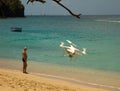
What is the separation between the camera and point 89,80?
623 inches

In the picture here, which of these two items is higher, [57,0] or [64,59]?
[57,0]

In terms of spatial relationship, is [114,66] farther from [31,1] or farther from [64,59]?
[31,1]

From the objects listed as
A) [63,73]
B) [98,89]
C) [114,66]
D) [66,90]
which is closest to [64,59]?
[114,66]

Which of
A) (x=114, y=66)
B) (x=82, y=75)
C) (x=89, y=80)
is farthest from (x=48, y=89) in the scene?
(x=114, y=66)

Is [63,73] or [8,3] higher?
[8,3]

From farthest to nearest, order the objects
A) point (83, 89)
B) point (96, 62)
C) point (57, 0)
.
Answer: point (96, 62) < point (83, 89) < point (57, 0)

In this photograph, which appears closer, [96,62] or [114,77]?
[114,77]

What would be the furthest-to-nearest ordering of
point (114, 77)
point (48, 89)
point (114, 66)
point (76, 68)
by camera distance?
point (114, 66) → point (76, 68) → point (114, 77) → point (48, 89)

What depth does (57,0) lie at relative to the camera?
9.81ft

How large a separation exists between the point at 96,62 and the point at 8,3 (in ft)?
67.5

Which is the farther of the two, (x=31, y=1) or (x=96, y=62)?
(x=96, y=62)

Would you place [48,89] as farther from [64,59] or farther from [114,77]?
[64,59]

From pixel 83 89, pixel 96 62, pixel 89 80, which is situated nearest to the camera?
pixel 83 89

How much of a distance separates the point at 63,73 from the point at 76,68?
8.54 feet
